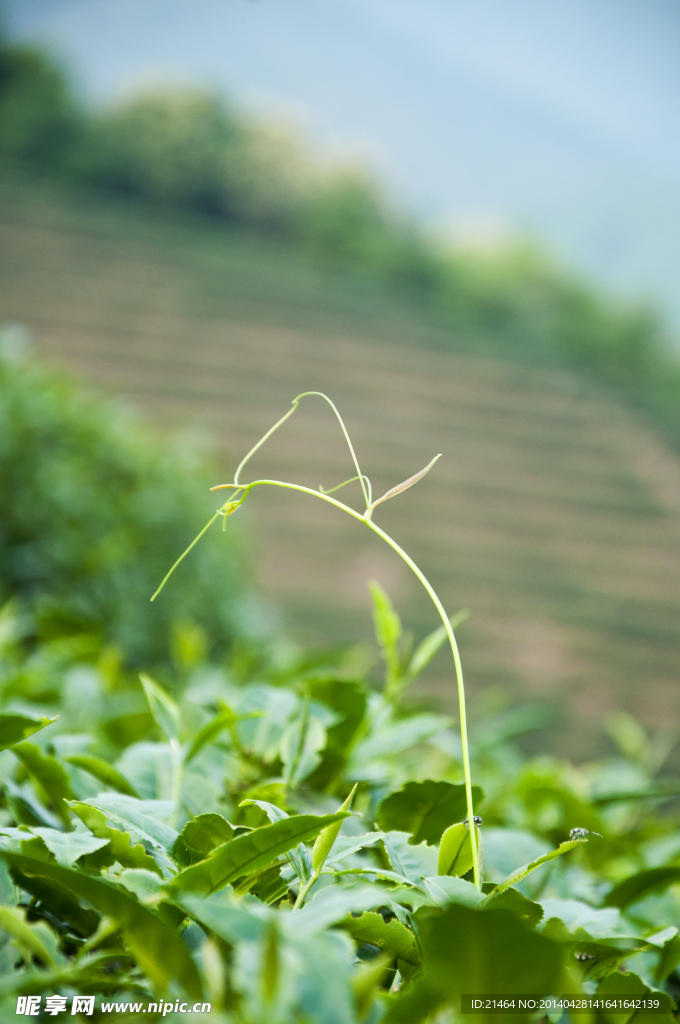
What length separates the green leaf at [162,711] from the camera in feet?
1.94

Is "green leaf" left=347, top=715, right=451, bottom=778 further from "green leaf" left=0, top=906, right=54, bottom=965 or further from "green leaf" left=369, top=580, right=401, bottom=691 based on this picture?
"green leaf" left=0, top=906, right=54, bottom=965

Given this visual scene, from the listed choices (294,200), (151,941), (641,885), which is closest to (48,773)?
(151,941)

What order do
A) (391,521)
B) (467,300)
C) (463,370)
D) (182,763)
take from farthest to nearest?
(467,300), (463,370), (391,521), (182,763)

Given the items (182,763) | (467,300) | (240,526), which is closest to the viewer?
(182,763)

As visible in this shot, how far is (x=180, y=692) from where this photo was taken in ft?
3.76

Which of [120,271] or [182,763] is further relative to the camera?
[120,271]

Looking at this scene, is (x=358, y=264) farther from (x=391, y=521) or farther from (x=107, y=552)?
(x=107, y=552)

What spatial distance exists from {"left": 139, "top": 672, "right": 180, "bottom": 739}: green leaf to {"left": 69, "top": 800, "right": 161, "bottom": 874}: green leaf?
0.49 feet

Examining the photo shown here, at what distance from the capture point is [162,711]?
609 mm

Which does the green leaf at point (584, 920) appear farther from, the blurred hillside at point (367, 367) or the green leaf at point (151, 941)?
the blurred hillside at point (367, 367)

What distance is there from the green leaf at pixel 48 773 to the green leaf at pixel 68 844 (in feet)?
0.33

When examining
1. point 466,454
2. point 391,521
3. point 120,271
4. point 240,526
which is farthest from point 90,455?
point 120,271

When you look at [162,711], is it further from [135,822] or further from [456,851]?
[456,851]

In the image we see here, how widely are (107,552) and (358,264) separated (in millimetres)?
5499
